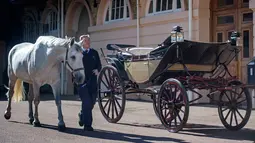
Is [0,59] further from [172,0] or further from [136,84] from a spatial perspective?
[136,84]

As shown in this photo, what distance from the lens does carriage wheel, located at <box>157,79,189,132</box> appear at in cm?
796

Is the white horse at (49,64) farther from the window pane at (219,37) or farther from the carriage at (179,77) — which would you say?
the window pane at (219,37)

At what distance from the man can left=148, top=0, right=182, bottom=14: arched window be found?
6733 mm

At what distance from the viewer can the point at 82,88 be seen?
340 inches

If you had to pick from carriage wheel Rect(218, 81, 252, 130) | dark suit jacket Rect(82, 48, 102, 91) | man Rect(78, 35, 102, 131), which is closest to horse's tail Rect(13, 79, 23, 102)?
man Rect(78, 35, 102, 131)

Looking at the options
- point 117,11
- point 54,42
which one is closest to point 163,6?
point 117,11

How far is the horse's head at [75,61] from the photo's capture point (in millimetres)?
8367

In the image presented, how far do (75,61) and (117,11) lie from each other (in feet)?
31.9

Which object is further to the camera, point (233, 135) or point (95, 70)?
point (95, 70)

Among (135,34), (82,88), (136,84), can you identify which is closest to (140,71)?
(136,84)

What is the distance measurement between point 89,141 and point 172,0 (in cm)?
890

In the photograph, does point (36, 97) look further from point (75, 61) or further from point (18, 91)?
point (18, 91)

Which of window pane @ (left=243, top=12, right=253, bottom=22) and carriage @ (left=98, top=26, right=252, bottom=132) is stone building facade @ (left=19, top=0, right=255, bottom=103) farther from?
carriage @ (left=98, top=26, right=252, bottom=132)

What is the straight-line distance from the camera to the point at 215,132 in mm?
8508
